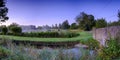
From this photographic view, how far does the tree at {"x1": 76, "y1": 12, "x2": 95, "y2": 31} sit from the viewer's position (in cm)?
3578

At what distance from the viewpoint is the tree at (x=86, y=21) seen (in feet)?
117

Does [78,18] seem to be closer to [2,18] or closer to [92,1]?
[2,18]

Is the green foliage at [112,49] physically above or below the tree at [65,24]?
below

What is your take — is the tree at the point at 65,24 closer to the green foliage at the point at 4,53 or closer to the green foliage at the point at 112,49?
the green foliage at the point at 112,49

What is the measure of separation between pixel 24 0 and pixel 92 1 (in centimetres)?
549

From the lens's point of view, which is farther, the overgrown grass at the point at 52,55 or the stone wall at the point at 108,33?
the stone wall at the point at 108,33

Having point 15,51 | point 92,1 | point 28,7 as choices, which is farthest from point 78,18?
point 15,51

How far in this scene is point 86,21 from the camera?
3728cm

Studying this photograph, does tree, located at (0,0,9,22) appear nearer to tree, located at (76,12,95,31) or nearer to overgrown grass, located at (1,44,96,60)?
tree, located at (76,12,95,31)

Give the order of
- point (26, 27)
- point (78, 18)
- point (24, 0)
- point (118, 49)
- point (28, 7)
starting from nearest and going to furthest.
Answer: point (118, 49) → point (24, 0) → point (28, 7) → point (78, 18) → point (26, 27)

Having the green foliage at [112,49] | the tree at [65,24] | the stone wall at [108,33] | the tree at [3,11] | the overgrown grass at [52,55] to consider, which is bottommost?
the green foliage at [112,49]

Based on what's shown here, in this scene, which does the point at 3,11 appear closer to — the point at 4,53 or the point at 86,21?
the point at 86,21

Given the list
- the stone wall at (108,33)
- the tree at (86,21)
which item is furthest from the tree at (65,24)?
the stone wall at (108,33)

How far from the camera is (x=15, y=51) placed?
6105 millimetres
